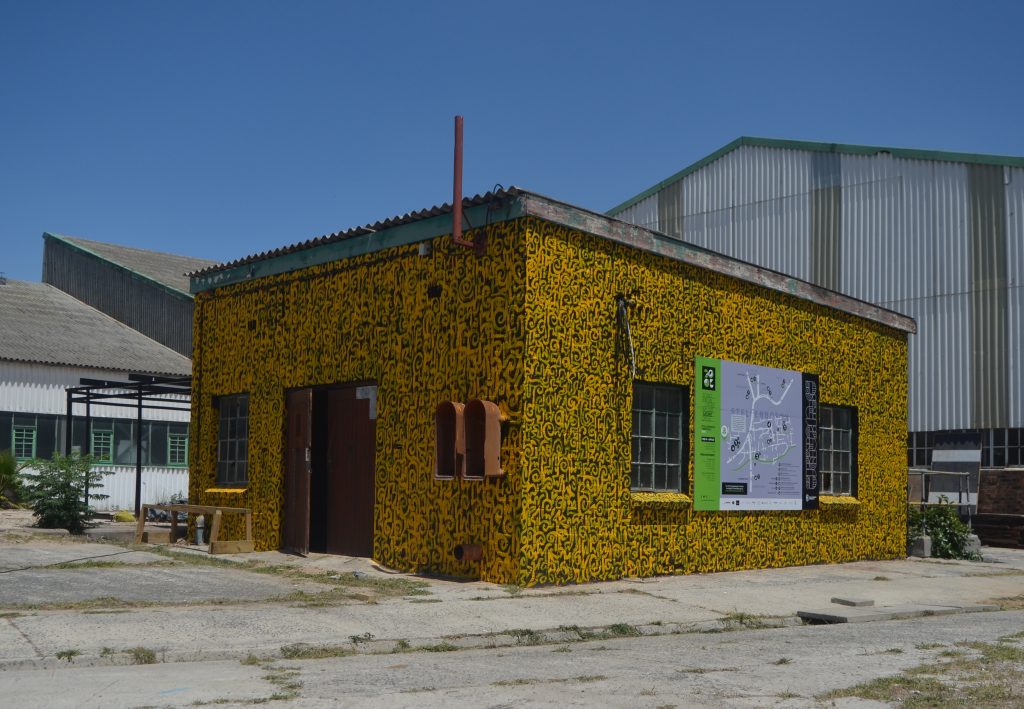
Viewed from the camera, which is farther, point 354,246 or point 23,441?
→ point 23,441

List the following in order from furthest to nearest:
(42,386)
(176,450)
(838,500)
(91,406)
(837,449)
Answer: (176,450), (91,406), (42,386), (837,449), (838,500)

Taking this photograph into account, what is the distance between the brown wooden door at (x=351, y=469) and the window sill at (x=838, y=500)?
7398mm

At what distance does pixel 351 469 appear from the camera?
48.2ft

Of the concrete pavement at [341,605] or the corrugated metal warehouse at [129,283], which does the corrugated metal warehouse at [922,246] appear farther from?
the corrugated metal warehouse at [129,283]

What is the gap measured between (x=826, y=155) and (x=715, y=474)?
1854 centimetres

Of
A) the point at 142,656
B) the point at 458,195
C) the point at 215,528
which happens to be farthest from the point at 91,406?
the point at 142,656

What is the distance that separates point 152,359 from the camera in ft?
108

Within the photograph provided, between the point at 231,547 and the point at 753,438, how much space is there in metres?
7.61

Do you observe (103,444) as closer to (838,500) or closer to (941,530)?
(838,500)

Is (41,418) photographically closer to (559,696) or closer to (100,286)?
(100,286)

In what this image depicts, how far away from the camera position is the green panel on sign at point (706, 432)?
48.4ft

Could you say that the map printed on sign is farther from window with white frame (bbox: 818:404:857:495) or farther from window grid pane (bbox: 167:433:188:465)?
window grid pane (bbox: 167:433:188:465)

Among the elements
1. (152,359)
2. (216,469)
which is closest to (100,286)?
(152,359)

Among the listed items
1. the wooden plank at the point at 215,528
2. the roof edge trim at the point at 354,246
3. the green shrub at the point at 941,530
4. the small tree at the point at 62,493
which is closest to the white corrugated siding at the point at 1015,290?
the green shrub at the point at 941,530
